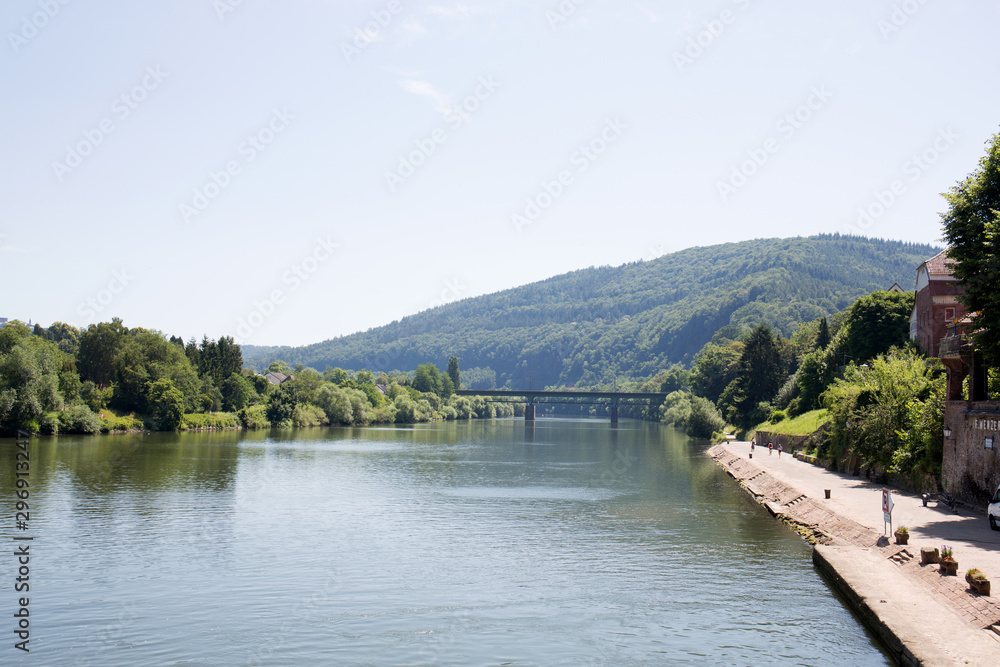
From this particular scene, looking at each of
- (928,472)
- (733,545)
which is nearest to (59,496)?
(733,545)

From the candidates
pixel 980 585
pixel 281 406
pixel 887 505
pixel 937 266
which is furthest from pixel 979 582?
pixel 281 406

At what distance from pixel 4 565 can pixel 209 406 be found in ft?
299

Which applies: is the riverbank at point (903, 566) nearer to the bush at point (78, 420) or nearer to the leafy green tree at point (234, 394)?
the bush at point (78, 420)

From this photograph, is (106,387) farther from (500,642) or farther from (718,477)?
(500,642)

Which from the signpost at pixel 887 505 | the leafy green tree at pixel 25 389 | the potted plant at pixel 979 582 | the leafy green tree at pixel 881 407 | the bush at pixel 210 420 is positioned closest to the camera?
the potted plant at pixel 979 582

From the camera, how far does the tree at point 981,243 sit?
2748 cm

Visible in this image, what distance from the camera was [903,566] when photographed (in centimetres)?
2177

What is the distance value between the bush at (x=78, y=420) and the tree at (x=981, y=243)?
82974mm

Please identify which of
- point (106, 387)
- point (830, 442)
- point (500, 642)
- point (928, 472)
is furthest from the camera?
point (106, 387)

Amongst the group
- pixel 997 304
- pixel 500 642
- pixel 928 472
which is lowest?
pixel 500 642

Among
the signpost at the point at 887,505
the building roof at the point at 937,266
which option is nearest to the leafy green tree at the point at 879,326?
the building roof at the point at 937,266

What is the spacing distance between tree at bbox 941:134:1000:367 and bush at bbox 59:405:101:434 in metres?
83.0

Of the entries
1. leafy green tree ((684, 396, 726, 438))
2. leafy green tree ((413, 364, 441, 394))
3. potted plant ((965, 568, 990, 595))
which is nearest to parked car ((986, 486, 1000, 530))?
potted plant ((965, 568, 990, 595))

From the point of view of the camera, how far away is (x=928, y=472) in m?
35.1
